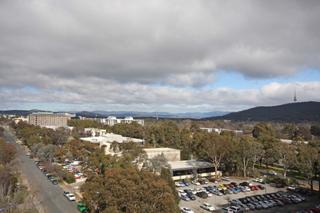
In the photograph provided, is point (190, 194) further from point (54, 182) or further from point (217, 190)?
point (54, 182)

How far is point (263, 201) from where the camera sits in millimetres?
26078

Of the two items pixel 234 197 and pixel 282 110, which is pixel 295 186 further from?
pixel 282 110

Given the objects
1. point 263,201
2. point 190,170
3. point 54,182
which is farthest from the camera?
point 190,170

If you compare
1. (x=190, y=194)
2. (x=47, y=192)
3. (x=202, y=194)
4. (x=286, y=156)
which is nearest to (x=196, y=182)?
(x=202, y=194)

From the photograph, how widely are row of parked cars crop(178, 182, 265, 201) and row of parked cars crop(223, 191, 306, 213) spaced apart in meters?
2.57

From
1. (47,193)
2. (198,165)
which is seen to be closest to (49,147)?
(47,193)

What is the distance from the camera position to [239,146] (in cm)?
3688

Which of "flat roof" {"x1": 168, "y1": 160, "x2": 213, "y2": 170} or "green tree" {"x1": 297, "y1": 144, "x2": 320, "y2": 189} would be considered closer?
"green tree" {"x1": 297, "y1": 144, "x2": 320, "y2": 189}

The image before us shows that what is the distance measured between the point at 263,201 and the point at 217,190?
484cm

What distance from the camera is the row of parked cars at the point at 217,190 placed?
28.0 metres

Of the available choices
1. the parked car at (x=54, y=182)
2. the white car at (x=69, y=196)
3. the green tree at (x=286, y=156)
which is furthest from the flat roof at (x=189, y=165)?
the parked car at (x=54, y=182)

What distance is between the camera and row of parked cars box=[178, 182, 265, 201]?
28.0 meters

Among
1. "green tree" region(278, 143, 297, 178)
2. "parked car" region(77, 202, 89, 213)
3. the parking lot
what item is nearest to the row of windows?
the parking lot

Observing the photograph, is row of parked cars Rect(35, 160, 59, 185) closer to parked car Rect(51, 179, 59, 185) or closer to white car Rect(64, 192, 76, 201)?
parked car Rect(51, 179, 59, 185)
